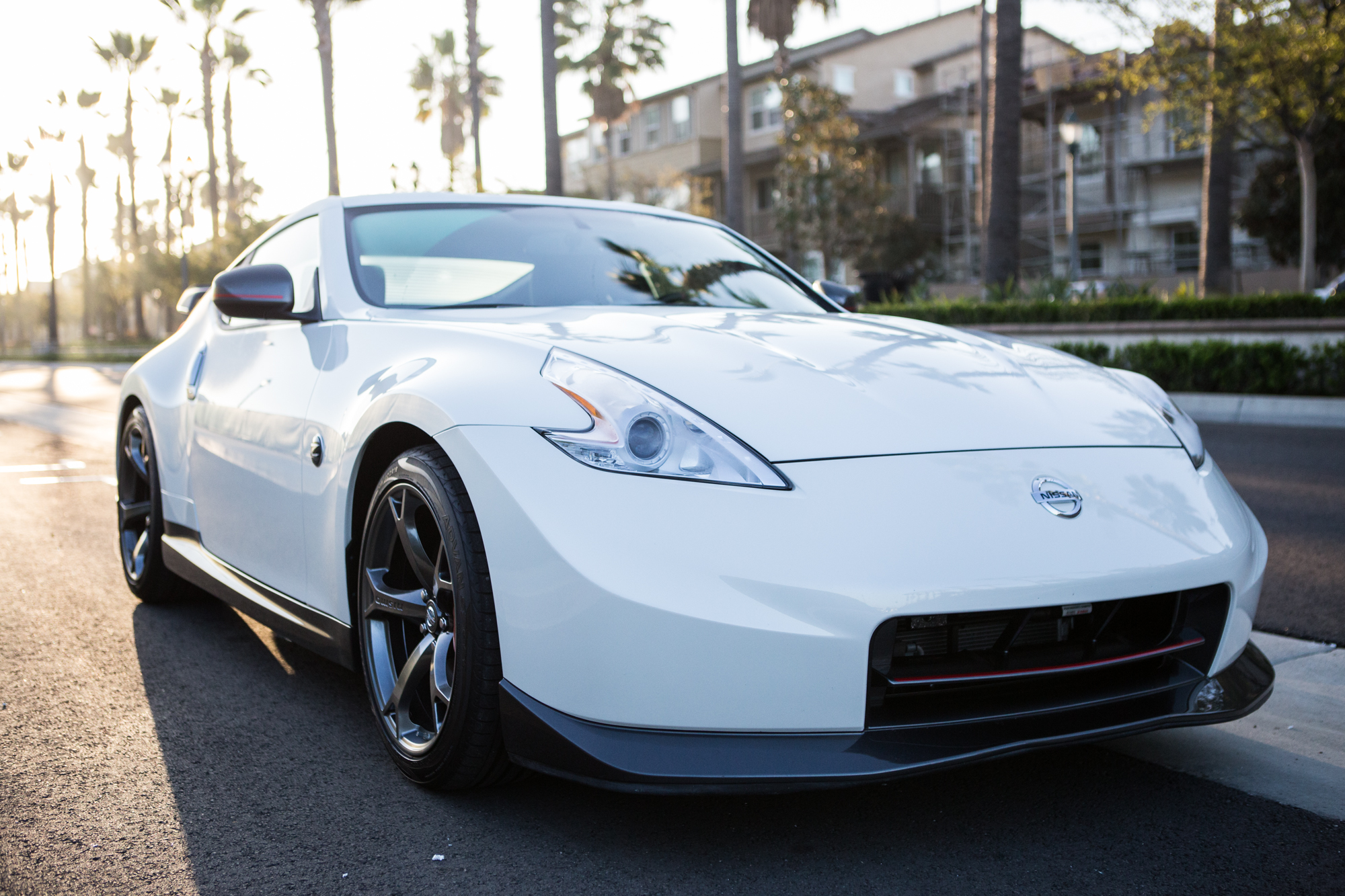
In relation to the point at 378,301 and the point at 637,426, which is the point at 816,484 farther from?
the point at 378,301

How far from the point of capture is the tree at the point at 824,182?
27109 millimetres

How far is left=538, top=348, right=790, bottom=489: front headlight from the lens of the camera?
206 centimetres

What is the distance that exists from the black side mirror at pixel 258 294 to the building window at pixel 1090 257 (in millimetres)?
35113

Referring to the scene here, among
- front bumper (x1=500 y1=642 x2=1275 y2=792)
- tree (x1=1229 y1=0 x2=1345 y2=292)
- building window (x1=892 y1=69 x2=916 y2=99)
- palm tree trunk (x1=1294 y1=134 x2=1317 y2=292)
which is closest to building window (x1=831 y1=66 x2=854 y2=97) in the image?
building window (x1=892 y1=69 x2=916 y2=99)

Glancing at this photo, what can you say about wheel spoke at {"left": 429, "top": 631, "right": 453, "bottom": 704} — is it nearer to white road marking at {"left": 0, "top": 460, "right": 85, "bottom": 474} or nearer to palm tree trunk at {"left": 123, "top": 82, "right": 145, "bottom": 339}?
white road marking at {"left": 0, "top": 460, "right": 85, "bottom": 474}

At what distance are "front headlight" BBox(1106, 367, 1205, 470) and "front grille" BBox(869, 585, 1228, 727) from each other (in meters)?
0.48

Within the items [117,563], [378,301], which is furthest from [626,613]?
[117,563]

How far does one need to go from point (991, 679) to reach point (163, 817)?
1.69 meters

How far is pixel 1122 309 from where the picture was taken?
13.8 meters

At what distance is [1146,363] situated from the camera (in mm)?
12797

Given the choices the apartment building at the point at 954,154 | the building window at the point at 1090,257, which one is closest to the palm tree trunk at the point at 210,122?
the apartment building at the point at 954,154

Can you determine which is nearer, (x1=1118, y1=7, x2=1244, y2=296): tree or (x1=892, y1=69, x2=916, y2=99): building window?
(x1=1118, y1=7, x2=1244, y2=296): tree

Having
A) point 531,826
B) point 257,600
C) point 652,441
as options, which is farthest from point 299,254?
point 531,826

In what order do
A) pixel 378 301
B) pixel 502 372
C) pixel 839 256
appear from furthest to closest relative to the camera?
pixel 839 256
pixel 378 301
pixel 502 372
